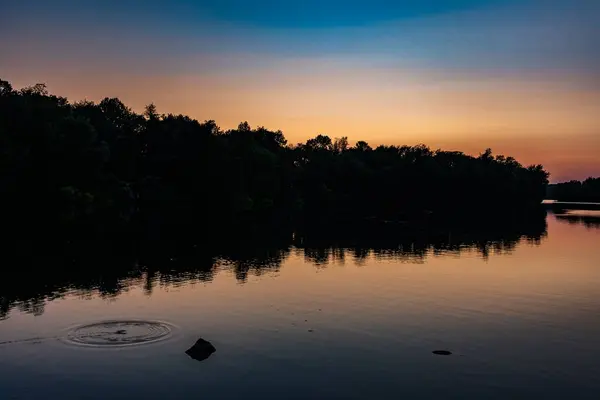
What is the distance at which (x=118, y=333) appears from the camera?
39.1m

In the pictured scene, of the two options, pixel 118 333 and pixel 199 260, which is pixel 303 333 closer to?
pixel 118 333

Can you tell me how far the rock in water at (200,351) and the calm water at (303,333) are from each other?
1.22 ft

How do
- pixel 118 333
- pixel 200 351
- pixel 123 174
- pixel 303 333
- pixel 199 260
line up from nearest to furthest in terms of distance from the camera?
pixel 200 351 < pixel 118 333 < pixel 303 333 < pixel 199 260 < pixel 123 174

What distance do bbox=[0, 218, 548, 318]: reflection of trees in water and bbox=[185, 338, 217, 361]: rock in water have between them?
58.8 feet

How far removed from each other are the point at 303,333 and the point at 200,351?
910 cm

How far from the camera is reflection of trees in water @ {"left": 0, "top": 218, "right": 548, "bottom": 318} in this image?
179 feet

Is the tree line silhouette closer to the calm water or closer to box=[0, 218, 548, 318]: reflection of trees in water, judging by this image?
box=[0, 218, 548, 318]: reflection of trees in water

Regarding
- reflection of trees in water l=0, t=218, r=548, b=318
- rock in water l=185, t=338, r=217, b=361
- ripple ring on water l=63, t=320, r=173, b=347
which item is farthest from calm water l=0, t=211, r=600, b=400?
reflection of trees in water l=0, t=218, r=548, b=318

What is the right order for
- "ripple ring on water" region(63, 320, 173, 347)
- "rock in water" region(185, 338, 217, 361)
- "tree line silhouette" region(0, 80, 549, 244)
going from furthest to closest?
"tree line silhouette" region(0, 80, 549, 244) → "ripple ring on water" region(63, 320, 173, 347) → "rock in water" region(185, 338, 217, 361)

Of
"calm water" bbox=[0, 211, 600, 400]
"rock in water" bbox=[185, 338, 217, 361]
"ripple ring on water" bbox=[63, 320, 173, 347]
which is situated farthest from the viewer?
"ripple ring on water" bbox=[63, 320, 173, 347]

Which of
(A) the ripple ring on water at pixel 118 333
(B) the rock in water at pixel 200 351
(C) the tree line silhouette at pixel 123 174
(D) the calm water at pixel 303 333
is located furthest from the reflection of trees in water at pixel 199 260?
(C) the tree line silhouette at pixel 123 174

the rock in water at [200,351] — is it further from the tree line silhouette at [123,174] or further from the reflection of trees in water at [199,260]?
the tree line silhouette at [123,174]

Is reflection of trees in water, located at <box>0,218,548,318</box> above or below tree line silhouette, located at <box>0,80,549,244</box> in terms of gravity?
below

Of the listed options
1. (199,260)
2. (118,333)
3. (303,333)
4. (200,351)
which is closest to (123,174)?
(199,260)
